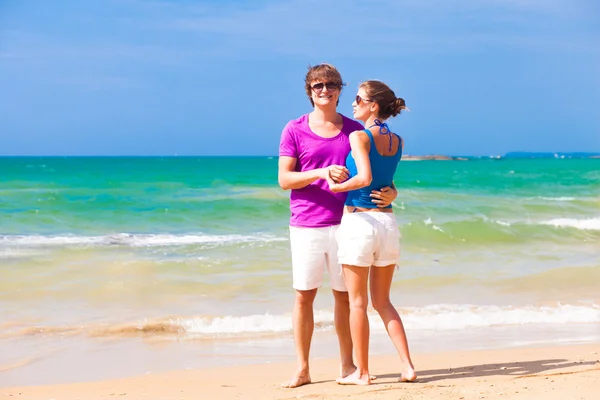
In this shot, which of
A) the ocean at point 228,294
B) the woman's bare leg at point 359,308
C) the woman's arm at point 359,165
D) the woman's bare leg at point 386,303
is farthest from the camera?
the ocean at point 228,294

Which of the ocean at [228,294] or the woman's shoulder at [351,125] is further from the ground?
the woman's shoulder at [351,125]

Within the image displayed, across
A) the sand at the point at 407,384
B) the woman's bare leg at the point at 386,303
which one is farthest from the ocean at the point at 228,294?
the woman's bare leg at the point at 386,303

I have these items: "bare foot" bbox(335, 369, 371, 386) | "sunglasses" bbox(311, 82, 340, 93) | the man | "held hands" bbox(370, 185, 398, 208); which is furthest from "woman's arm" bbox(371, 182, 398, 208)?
"bare foot" bbox(335, 369, 371, 386)

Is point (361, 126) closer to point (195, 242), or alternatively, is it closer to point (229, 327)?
point (229, 327)

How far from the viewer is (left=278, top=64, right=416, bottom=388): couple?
13.1 feet

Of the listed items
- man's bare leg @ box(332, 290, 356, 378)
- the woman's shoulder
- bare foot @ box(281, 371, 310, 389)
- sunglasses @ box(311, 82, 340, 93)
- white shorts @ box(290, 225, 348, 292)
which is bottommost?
bare foot @ box(281, 371, 310, 389)

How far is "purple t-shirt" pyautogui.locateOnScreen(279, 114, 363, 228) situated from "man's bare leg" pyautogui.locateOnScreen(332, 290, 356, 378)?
47 cm

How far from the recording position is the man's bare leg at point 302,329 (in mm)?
4348

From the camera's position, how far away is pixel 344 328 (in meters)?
4.42

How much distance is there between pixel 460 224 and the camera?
14.7 metres

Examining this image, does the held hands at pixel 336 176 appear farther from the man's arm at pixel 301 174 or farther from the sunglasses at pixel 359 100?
the sunglasses at pixel 359 100

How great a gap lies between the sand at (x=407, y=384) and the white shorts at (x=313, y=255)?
0.61 metres

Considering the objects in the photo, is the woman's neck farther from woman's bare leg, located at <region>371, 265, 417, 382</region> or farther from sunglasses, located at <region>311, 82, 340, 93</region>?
woman's bare leg, located at <region>371, 265, 417, 382</region>

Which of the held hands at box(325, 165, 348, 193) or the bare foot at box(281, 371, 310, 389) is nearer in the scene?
the held hands at box(325, 165, 348, 193)
